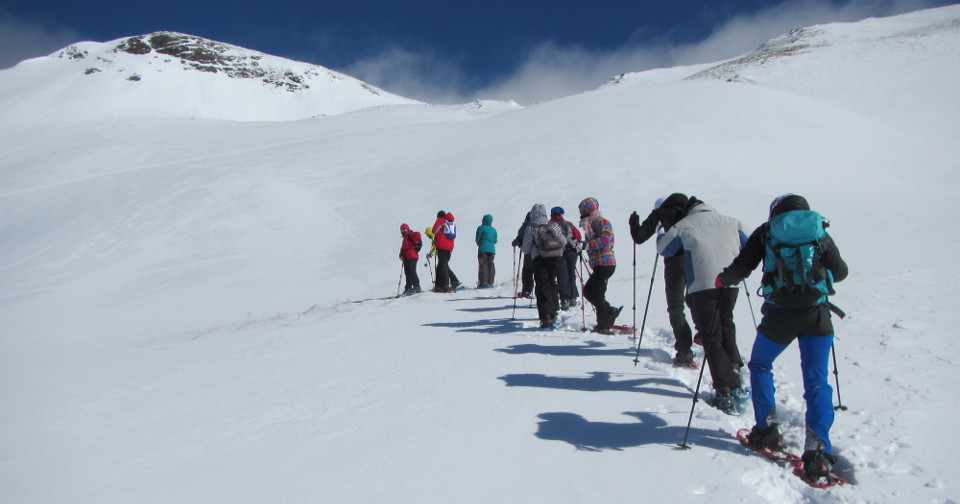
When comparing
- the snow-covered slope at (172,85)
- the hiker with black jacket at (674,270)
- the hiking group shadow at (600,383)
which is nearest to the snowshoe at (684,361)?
the hiker with black jacket at (674,270)

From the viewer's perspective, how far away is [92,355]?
9.00 metres

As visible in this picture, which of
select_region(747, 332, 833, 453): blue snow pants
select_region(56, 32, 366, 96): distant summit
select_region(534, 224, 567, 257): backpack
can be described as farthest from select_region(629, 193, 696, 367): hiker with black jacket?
select_region(56, 32, 366, 96): distant summit

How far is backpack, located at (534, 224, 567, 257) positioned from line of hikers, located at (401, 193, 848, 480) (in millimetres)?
13

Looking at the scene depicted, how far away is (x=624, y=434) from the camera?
13.4 ft

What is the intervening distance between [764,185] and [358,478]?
63.2 feet

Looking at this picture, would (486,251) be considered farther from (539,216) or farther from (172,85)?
(172,85)

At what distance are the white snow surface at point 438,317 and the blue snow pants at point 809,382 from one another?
322 mm

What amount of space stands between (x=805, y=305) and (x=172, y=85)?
106 metres

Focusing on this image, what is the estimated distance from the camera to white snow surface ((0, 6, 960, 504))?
3627 millimetres

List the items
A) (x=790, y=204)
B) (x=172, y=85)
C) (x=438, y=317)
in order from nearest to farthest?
(x=790, y=204) → (x=438, y=317) → (x=172, y=85)

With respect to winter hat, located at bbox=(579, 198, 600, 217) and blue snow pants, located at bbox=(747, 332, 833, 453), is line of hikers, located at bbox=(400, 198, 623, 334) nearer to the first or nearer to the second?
winter hat, located at bbox=(579, 198, 600, 217)

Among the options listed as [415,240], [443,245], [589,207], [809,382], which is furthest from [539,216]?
[415,240]

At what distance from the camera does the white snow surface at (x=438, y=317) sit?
11.9ft

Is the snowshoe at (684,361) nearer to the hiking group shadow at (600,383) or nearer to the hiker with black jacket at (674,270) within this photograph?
the hiker with black jacket at (674,270)
